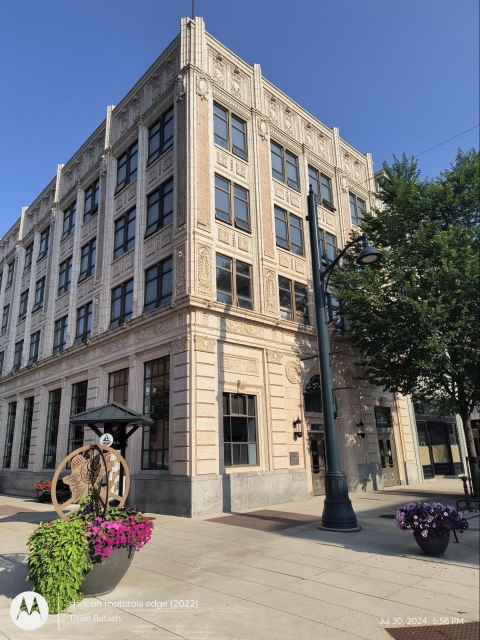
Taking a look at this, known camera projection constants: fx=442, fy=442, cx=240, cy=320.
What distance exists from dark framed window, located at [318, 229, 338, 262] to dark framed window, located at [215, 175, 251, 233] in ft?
16.8

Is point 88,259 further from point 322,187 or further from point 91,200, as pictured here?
point 322,187

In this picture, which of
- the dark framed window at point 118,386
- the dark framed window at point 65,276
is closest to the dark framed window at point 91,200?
the dark framed window at point 65,276

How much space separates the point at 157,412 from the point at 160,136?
12.6 m

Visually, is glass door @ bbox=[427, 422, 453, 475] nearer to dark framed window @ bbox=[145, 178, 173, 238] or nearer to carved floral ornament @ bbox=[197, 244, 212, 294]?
carved floral ornament @ bbox=[197, 244, 212, 294]

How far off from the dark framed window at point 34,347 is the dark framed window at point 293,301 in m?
16.9

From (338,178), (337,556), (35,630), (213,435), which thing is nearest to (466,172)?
(338,178)

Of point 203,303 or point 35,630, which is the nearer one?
point 35,630

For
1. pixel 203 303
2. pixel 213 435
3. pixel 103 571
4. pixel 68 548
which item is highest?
pixel 203 303

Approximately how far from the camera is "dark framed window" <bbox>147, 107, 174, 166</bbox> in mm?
19875

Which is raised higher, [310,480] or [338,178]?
[338,178]

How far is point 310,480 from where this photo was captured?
1877 cm

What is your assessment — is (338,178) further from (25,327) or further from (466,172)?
(25,327)

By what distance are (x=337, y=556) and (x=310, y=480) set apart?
10651mm

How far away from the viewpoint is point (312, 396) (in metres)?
20.1
